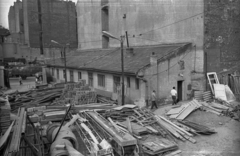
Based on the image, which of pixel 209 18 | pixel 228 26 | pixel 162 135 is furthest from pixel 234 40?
pixel 162 135

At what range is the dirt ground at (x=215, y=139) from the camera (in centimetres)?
906

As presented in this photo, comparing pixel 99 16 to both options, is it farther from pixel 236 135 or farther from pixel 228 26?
pixel 236 135

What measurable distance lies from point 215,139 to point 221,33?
9.56 m

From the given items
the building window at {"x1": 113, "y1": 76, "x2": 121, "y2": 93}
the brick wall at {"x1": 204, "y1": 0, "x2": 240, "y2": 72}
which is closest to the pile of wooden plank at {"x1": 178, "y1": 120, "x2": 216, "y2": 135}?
the brick wall at {"x1": 204, "y1": 0, "x2": 240, "y2": 72}

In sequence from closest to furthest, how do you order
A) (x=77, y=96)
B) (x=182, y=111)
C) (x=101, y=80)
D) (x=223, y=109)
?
1. (x=182, y=111)
2. (x=223, y=109)
3. (x=77, y=96)
4. (x=101, y=80)

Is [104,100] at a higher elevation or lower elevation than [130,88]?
lower

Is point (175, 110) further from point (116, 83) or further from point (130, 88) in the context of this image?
point (116, 83)

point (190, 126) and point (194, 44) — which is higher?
point (194, 44)

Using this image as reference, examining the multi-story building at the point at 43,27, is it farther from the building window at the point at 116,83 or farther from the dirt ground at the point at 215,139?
the dirt ground at the point at 215,139

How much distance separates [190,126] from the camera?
1123 cm

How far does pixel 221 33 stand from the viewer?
16.6 meters

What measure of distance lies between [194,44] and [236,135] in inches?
313

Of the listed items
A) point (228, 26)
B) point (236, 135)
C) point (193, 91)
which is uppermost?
point (228, 26)

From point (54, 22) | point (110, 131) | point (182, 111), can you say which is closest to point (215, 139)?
point (182, 111)
